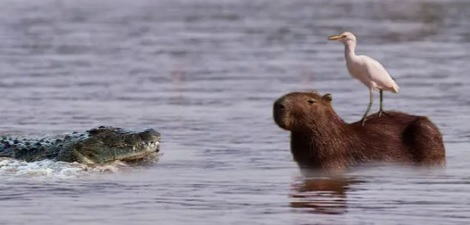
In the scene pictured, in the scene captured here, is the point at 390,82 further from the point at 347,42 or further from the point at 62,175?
the point at 62,175

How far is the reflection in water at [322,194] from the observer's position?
1096 centimetres

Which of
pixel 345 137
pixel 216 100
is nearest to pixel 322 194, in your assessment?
pixel 345 137

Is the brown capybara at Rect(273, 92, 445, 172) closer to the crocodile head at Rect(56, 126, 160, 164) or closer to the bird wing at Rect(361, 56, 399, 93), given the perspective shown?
the bird wing at Rect(361, 56, 399, 93)

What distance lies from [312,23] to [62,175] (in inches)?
752

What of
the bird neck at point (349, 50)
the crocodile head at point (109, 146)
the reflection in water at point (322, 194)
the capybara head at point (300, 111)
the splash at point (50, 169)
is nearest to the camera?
the reflection in water at point (322, 194)

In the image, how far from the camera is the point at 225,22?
1244 inches

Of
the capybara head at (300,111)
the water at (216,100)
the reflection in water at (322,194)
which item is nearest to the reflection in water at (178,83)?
the water at (216,100)

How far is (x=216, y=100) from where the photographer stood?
59.6 ft

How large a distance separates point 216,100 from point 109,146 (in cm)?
456

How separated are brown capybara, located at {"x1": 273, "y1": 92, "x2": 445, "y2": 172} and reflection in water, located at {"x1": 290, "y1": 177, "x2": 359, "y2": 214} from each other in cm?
34

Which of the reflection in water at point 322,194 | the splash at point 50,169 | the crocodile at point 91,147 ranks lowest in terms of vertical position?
the reflection in water at point 322,194

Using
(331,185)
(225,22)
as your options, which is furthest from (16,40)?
(331,185)

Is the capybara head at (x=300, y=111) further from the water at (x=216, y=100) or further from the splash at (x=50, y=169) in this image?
the splash at (x=50, y=169)

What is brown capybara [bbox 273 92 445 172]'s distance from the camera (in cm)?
1243
